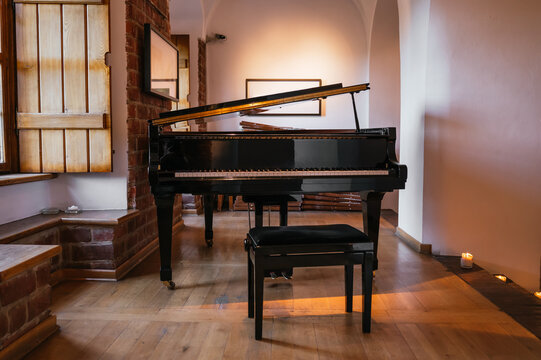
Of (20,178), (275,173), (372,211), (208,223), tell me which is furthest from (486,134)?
(20,178)

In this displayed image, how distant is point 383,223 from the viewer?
5.77m

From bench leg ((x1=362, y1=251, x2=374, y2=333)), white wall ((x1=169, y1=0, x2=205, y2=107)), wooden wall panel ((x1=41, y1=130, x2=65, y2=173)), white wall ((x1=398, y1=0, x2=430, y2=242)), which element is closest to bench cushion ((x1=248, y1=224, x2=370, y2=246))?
bench leg ((x1=362, y1=251, x2=374, y2=333))

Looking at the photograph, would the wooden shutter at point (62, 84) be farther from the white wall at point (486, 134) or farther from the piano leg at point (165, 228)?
the white wall at point (486, 134)

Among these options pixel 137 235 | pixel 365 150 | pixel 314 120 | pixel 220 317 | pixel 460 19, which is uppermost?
pixel 460 19

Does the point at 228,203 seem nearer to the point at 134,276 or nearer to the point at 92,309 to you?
the point at 134,276

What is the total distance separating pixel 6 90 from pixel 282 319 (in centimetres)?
265

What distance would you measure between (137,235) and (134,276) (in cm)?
48

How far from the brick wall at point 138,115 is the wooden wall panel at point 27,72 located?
2.24 feet

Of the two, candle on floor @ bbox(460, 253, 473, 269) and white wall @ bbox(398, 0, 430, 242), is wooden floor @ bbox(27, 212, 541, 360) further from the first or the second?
white wall @ bbox(398, 0, 430, 242)

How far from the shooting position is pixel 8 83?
127 inches

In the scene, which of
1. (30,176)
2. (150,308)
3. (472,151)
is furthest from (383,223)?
(30,176)

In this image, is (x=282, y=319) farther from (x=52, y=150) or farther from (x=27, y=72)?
(x=27, y=72)

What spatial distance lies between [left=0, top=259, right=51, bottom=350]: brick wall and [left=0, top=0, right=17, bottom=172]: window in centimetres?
132

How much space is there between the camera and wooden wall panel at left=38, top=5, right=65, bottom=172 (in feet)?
10.7
